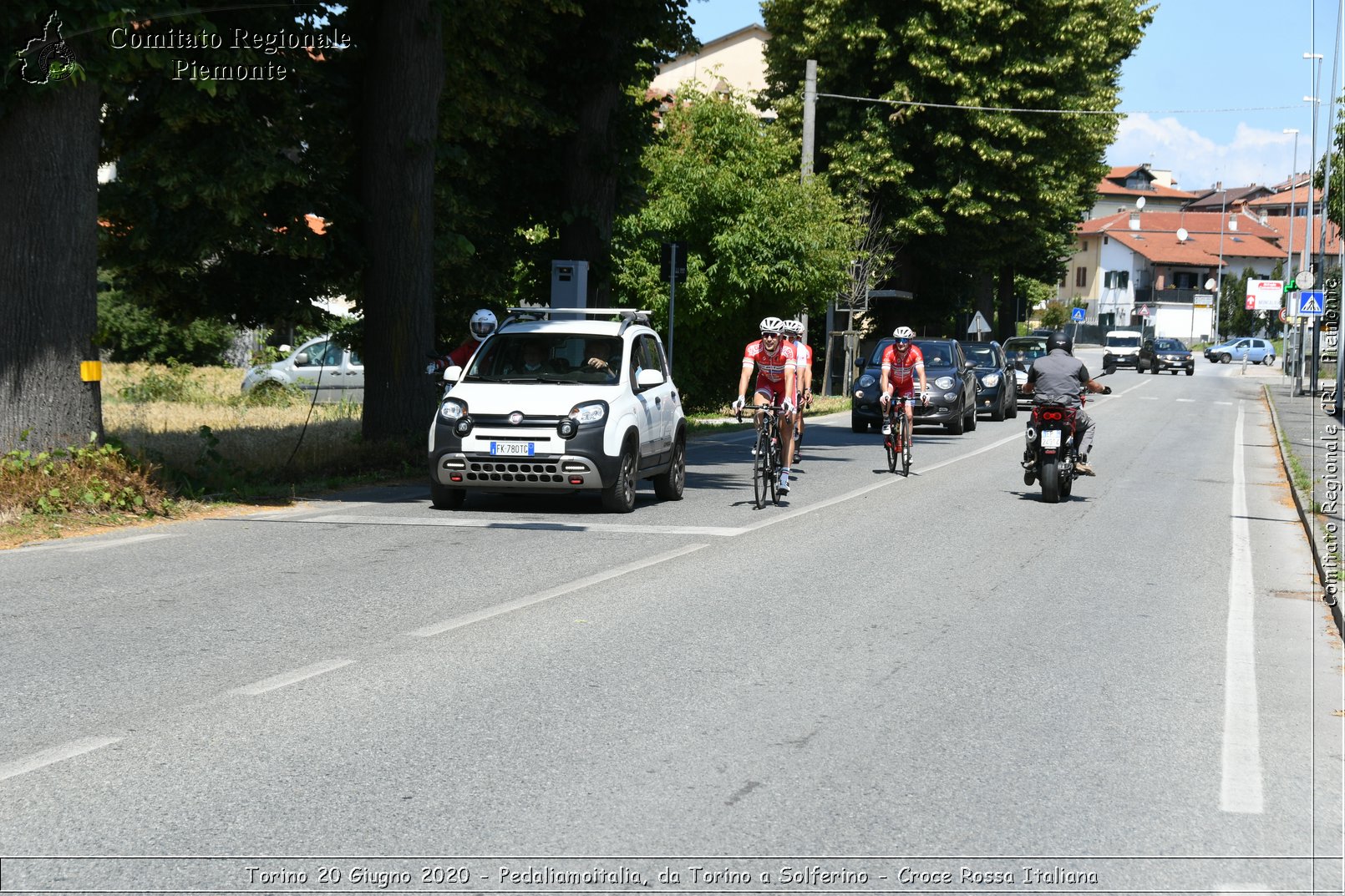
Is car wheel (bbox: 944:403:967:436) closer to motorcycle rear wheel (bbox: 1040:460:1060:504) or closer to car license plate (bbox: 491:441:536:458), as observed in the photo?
motorcycle rear wheel (bbox: 1040:460:1060:504)

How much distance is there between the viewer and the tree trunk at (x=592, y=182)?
879 inches

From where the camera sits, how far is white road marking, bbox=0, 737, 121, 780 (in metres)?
5.37

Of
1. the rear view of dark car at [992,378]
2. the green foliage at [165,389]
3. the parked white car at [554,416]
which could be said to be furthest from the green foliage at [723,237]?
the parked white car at [554,416]

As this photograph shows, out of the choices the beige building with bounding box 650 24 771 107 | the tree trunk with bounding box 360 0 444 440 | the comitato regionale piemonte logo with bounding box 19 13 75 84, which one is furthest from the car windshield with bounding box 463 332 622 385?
the beige building with bounding box 650 24 771 107

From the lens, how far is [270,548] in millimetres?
11406

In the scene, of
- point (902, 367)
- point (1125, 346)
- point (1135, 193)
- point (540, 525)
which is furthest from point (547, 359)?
point (1135, 193)

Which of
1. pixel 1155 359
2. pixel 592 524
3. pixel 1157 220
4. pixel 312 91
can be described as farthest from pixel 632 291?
pixel 1157 220

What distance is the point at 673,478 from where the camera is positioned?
15.9 m

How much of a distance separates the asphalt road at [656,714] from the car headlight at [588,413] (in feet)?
4.42

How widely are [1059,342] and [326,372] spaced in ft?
67.3

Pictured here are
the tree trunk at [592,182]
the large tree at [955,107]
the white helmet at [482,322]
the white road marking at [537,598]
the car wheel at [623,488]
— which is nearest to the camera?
the white road marking at [537,598]

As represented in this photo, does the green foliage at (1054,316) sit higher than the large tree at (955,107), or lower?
lower

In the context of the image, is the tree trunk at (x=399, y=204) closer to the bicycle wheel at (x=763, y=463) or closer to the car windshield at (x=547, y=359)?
the car windshield at (x=547, y=359)

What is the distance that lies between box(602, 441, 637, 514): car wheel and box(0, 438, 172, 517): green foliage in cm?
387
